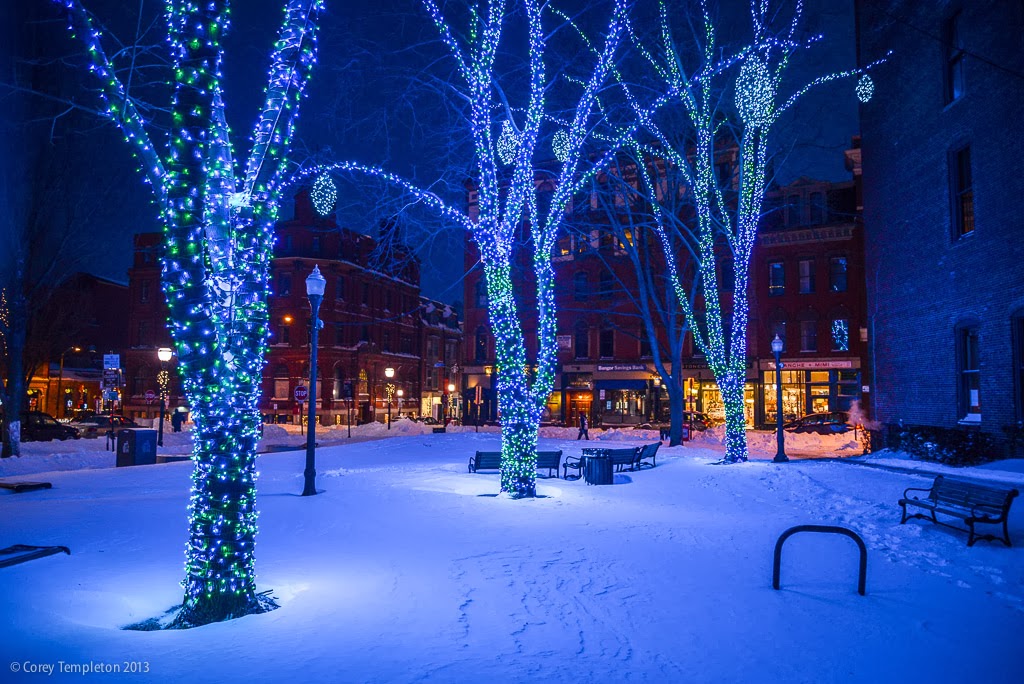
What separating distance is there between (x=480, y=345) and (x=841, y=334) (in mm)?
24162

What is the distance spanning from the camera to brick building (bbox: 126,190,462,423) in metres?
51.4

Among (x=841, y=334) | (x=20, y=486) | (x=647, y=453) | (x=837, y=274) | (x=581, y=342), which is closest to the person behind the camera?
(x=20, y=486)

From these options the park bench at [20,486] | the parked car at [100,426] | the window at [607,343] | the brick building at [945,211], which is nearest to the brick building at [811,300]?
the window at [607,343]

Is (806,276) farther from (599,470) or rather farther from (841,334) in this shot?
(599,470)

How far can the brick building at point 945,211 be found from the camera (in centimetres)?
1581

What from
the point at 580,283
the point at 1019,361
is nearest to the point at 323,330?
the point at 580,283

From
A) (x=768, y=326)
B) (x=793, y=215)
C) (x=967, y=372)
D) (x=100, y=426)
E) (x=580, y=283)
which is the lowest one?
(x=100, y=426)

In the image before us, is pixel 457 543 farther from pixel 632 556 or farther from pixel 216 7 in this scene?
pixel 216 7

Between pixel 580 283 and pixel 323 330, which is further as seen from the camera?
pixel 323 330

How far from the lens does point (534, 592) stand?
6.54 meters

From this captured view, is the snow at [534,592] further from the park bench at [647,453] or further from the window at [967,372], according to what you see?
the window at [967,372]

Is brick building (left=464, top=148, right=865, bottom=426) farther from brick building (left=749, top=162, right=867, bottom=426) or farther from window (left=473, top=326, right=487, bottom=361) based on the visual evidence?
window (left=473, top=326, right=487, bottom=361)

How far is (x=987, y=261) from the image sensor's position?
1647 centimetres

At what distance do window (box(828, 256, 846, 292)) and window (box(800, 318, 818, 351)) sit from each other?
7.93 feet
